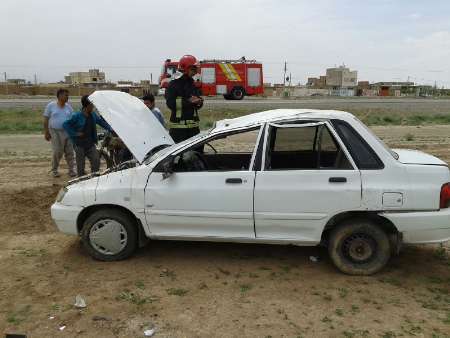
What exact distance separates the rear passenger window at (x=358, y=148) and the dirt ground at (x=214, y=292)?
1129 mm

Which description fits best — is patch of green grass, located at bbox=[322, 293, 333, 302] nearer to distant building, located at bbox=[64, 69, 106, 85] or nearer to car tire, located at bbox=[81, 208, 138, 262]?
car tire, located at bbox=[81, 208, 138, 262]

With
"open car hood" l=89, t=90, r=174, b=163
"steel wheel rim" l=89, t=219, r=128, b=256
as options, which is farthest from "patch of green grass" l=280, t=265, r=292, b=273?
"open car hood" l=89, t=90, r=174, b=163

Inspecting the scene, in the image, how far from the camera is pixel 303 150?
18.0ft

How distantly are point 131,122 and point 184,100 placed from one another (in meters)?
1.19

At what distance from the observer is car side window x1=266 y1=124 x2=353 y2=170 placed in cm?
472

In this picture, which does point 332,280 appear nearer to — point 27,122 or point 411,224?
point 411,224

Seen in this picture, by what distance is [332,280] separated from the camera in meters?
4.63

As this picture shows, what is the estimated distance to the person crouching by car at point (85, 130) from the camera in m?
7.61

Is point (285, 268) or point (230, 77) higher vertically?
point (230, 77)

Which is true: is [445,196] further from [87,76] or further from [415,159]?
[87,76]

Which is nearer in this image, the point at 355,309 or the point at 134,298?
the point at 355,309

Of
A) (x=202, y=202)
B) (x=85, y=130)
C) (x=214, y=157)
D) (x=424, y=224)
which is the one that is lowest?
(x=424, y=224)

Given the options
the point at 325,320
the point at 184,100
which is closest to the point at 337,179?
the point at 325,320

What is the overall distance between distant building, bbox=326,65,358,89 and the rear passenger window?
9718 centimetres
